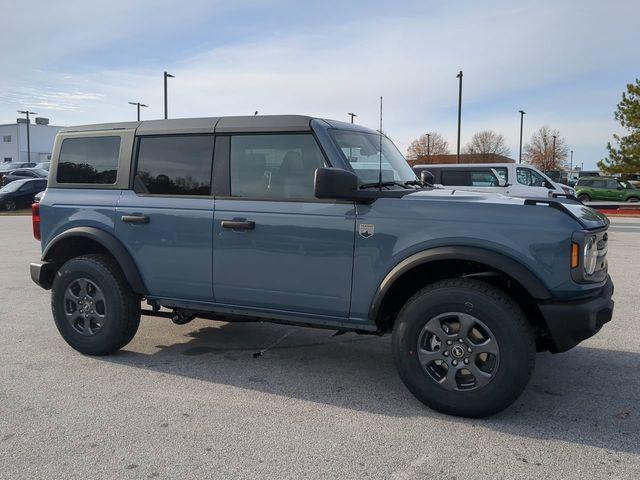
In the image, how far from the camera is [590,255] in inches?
139

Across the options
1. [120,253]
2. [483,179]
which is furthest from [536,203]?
[483,179]

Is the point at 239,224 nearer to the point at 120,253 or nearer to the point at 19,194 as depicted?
the point at 120,253

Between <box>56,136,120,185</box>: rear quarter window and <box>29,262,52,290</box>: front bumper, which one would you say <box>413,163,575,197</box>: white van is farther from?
<box>29,262,52,290</box>: front bumper

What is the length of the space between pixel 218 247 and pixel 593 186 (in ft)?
107

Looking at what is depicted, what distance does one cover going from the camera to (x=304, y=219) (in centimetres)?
404

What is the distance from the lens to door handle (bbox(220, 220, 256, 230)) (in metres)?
4.18

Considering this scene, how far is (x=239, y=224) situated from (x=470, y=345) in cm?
183

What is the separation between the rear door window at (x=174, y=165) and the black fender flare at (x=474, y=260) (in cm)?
162

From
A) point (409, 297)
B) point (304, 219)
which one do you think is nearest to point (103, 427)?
point (304, 219)

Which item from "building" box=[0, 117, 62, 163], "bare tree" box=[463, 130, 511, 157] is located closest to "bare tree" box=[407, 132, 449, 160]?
"bare tree" box=[463, 130, 511, 157]

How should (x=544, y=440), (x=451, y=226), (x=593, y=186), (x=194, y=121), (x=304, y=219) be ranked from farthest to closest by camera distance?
(x=593, y=186) < (x=194, y=121) < (x=304, y=219) < (x=451, y=226) < (x=544, y=440)

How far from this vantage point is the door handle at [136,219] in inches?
180

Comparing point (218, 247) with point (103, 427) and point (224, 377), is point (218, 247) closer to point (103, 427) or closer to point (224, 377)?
point (224, 377)

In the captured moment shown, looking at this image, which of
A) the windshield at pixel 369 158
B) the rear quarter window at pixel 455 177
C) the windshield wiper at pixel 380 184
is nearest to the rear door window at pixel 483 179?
the rear quarter window at pixel 455 177
